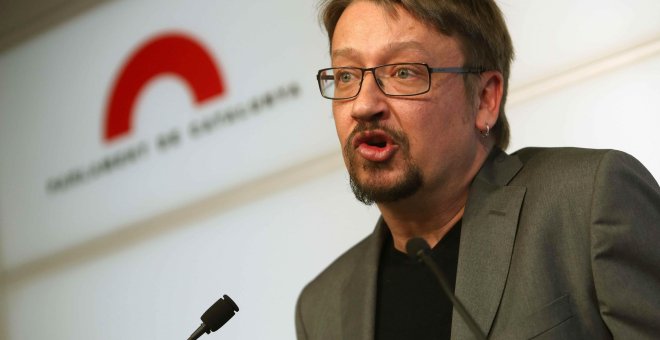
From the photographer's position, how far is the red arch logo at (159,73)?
3840mm

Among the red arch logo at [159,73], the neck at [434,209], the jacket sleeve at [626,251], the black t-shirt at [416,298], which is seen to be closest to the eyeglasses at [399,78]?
the neck at [434,209]

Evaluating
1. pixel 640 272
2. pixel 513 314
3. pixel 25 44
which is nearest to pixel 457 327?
pixel 513 314

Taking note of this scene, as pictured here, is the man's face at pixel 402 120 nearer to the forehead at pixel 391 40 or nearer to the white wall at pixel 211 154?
the forehead at pixel 391 40

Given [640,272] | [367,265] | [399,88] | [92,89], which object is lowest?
[640,272]

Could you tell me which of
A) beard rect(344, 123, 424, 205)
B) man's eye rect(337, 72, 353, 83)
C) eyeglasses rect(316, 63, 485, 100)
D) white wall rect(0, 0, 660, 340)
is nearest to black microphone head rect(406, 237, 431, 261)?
beard rect(344, 123, 424, 205)

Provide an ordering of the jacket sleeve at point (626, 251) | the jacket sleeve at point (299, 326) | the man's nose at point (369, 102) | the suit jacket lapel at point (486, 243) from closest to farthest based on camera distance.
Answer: the jacket sleeve at point (626, 251) < the suit jacket lapel at point (486, 243) < the man's nose at point (369, 102) < the jacket sleeve at point (299, 326)

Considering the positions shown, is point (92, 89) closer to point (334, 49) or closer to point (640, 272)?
point (334, 49)

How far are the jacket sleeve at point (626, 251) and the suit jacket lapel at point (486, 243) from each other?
23 cm

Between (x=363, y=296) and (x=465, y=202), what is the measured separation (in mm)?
379

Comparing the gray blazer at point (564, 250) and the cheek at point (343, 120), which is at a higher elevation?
the cheek at point (343, 120)

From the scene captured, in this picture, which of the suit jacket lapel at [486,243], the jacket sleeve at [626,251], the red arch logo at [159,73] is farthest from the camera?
the red arch logo at [159,73]

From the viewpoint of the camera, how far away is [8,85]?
4.49m

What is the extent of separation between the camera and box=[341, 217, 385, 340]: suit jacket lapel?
245 cm

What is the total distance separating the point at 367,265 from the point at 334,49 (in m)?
0.61
